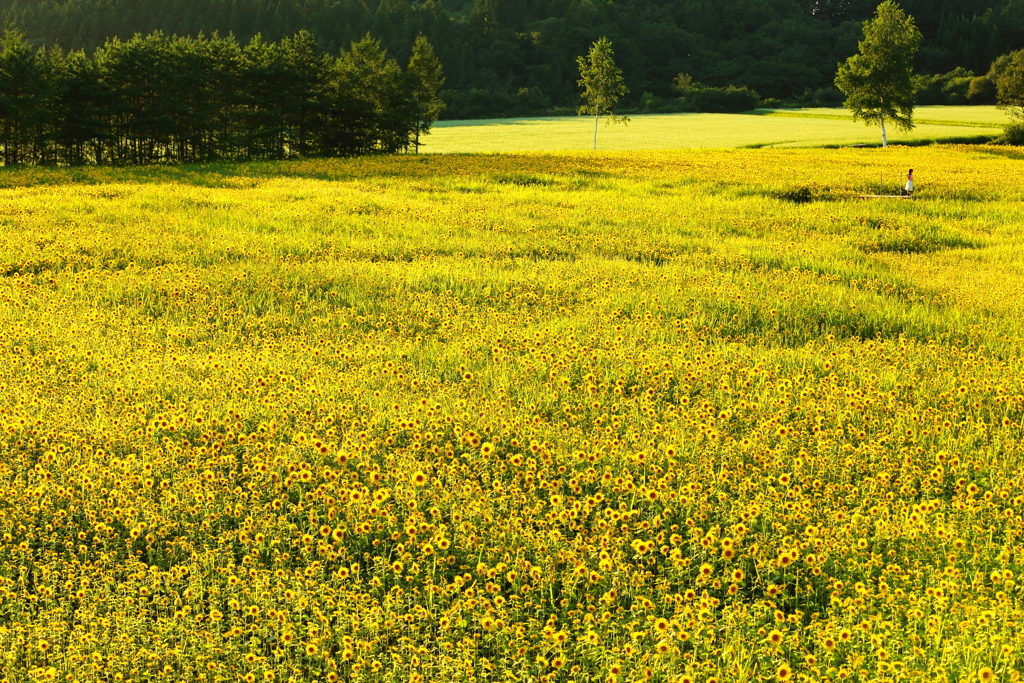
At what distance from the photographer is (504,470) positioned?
264 inches

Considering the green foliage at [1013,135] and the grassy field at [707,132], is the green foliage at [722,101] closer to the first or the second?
the grassy field at [707,132]

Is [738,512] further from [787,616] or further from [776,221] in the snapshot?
[776,221]

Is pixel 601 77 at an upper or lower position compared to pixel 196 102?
upper

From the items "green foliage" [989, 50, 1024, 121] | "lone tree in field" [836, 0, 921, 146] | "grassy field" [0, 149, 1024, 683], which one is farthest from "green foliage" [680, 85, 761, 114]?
"grassy field" [0, 149, 1024, 683]

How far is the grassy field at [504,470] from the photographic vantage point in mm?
4656

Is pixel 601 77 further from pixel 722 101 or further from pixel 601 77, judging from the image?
pixel 722 101

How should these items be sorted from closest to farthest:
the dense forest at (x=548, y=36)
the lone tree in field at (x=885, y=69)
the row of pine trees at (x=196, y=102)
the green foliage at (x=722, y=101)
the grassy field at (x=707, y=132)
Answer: the row of pine trees at (x=196, y=102) → the lone tree in field at (x=885, y=69) → the grassy field at (x=707, y=132) → the green foliage at (x=722, y=101) → the dense forest at (x=548, y=36)

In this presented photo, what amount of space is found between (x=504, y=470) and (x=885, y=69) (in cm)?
5477

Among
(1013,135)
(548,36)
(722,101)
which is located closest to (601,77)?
(1013,135)

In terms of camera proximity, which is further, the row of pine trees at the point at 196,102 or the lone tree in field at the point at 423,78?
the lone tree in field at the point at 423,78

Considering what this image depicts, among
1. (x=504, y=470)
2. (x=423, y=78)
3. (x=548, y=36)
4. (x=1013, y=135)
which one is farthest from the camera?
(x=548, y=36)

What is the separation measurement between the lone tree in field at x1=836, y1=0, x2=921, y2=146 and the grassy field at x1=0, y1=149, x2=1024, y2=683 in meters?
43.5

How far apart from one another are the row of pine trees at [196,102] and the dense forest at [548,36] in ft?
163

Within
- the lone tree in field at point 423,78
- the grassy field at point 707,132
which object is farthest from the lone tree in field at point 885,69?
the lone tree in field at point 423,78
